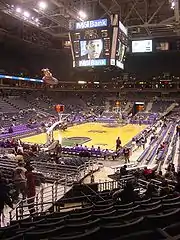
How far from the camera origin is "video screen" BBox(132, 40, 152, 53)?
44.8 meters

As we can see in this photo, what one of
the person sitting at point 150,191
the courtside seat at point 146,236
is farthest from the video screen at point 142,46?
the courtside seat at point 146,236

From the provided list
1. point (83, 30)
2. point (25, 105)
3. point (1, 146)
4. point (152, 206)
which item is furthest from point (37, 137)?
point (152, 206)

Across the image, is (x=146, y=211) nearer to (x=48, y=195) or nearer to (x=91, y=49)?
(x=48, y=195)

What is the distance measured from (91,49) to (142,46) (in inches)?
915

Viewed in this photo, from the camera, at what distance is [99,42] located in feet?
76.4

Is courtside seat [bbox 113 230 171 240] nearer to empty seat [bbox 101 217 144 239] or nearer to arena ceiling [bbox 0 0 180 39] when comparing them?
empty seat [bbox 101 217 144 239]

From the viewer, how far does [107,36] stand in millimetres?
22859

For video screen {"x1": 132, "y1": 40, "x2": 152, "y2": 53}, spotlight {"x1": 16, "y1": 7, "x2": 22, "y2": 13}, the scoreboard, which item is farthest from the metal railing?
video screen {"x1": 132, "y1": 40, "x2": 152, "y2": 53}

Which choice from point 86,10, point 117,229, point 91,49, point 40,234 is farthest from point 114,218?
point 86,10

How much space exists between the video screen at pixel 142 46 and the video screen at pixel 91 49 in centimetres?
2290

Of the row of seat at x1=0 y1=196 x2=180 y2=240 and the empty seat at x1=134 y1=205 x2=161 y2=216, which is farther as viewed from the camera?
the empty seat at x1=134 y1=205 x2=161 y2=216

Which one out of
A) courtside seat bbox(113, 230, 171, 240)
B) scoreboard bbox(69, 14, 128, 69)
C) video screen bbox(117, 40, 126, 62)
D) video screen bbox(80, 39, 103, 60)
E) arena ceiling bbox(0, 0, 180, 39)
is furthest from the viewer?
arena ceiling bbox(0, 0, 180, 39)

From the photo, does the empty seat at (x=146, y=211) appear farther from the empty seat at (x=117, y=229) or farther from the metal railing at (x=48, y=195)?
the metal railing at (x=48, y=195)

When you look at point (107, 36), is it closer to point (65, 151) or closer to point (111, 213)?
point (65, 151)
